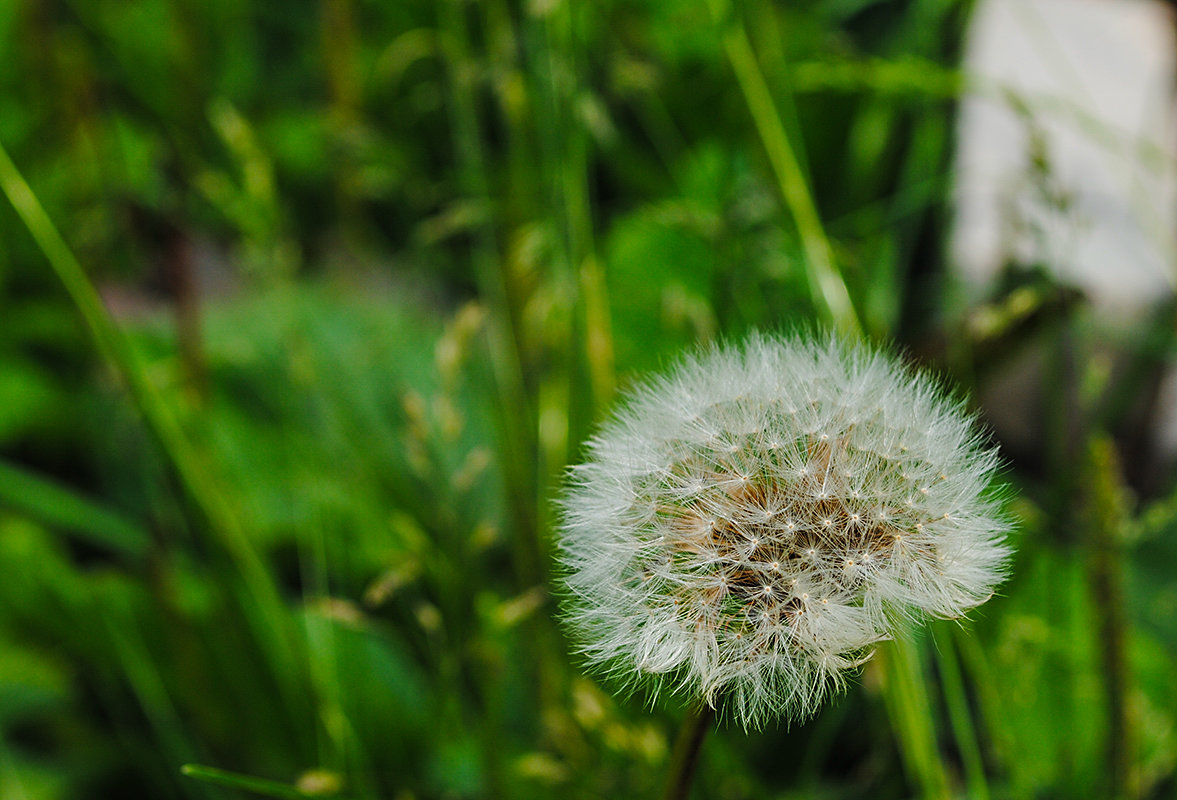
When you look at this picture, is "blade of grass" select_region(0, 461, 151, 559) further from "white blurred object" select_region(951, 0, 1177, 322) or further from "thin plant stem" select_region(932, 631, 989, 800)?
"white blurred object" select_region(951, 0, 1177, 322)

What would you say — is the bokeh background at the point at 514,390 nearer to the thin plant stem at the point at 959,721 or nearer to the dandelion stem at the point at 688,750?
the thin plant stem at the point at 959,721

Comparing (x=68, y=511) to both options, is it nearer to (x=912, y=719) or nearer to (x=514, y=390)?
(x=514, y=390)

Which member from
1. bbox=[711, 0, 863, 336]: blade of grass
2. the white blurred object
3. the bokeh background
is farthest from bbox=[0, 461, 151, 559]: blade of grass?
the white blurred object

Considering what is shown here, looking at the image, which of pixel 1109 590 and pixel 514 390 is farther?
pixel 514 390

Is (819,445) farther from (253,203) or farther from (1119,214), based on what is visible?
(1119,214)

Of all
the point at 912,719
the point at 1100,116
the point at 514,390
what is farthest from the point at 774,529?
the point at 1100,116

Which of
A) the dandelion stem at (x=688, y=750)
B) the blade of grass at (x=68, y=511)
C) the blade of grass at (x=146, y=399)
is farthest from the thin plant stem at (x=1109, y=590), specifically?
the blade of grass at (x=68, y=511)

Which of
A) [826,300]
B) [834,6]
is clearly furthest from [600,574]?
[834,6]
